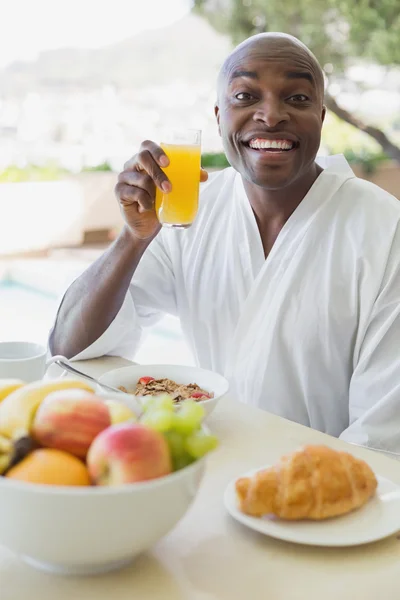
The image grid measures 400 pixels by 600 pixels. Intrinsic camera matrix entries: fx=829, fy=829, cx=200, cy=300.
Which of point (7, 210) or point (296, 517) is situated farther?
point (7, 210)

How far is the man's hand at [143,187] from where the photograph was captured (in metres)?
1.65

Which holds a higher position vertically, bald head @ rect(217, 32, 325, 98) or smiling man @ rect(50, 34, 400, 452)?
bald head @ rect(217, 32, 325, 98)

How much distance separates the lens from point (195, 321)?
2021 mm

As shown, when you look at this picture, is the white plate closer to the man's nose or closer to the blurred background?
the man's nose

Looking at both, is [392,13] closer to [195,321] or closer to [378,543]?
[195,321]

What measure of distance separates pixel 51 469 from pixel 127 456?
0.08m

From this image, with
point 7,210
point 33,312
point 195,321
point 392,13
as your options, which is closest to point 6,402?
point 195,321

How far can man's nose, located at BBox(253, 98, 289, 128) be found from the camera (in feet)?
6.04

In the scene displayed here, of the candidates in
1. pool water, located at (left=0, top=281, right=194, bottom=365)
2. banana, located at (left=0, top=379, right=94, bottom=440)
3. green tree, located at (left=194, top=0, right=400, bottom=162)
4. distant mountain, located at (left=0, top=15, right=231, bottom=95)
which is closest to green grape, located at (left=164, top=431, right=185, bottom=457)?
banana, located at (left=0, top=379, right=94, bottom=440)

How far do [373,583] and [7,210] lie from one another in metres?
6.46

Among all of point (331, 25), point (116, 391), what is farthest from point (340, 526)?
point (331, 25)

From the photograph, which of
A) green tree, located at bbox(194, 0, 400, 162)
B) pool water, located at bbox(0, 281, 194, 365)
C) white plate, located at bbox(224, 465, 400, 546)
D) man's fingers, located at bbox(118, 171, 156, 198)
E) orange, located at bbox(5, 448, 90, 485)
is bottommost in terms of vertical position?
pool water, located at bbox(0, 281, 194, 365)

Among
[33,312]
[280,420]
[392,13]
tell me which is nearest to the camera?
[280,420]

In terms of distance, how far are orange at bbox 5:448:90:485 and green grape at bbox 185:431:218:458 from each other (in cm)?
11
